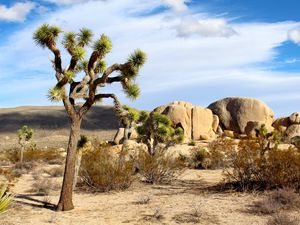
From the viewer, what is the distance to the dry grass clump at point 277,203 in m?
11.0

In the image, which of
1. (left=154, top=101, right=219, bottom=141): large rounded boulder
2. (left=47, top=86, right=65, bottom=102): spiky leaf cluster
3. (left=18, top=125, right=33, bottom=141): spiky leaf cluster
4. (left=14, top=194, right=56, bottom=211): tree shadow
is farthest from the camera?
(left=154, top=101, right=219, bottom=141): large rounded boulder

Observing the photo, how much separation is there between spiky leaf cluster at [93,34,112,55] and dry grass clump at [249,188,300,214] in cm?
572

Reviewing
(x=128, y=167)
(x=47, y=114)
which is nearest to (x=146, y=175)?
(x=128, y=167)

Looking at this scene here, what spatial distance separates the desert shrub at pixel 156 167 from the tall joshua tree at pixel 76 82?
17.3 feet

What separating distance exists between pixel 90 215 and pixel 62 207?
100 cm

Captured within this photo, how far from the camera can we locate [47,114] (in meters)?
95.4

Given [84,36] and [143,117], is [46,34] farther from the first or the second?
[143,117]

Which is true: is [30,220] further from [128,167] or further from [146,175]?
[146,175]

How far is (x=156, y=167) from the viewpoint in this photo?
1784cm

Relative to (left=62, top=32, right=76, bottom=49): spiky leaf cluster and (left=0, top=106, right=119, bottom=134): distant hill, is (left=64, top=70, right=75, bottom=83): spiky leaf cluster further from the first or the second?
(left=0, top=106, right=119, bottom=134): distant hill

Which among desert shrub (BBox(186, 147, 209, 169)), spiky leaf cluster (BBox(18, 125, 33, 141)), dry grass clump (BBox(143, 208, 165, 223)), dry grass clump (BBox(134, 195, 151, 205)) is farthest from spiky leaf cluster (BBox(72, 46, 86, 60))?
spiky leaf cluster (BBox(18, 125, 33, 141))

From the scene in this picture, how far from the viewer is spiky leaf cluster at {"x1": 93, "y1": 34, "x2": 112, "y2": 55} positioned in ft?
41.4

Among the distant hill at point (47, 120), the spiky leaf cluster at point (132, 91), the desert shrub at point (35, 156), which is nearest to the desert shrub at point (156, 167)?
the spiky leaf cluster at point (132, 91)

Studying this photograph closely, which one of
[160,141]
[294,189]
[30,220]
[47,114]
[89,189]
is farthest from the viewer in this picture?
[47,114]
